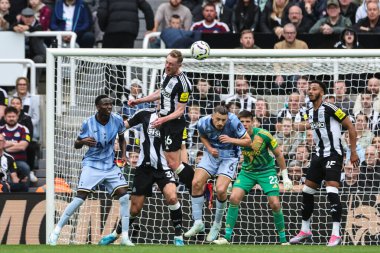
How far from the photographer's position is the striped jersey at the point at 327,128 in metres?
16.8

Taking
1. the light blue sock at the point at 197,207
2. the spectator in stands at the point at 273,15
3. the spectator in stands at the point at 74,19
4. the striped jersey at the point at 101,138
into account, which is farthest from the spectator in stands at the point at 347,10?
the striped jersey at the point at 101,138

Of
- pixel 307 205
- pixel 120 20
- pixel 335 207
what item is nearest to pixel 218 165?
pixel 307 205

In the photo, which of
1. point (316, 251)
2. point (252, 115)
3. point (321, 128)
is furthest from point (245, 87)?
point (316, 251)

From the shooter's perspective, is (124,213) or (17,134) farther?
(17,134)

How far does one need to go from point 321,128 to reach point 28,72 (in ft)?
23.8

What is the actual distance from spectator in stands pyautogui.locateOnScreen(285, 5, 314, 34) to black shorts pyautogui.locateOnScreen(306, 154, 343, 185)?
4.61 m

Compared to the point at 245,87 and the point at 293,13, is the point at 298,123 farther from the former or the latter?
the point at 293,13

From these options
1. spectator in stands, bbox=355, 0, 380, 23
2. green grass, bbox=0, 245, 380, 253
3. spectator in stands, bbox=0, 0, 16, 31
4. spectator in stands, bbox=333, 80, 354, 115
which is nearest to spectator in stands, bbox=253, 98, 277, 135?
spectator in stands, bbox=333, 80, 354, 115

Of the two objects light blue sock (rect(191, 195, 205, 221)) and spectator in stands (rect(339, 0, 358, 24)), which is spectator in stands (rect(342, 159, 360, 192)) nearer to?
light blue sock (rect(191, 195, 205, 221))

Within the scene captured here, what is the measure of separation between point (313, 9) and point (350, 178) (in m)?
4.42

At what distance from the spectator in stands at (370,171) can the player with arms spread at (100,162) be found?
3.84 meters

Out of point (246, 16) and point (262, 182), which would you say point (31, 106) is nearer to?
point (246, 16)

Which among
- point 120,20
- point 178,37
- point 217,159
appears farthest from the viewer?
point 120,20

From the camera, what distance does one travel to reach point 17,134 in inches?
793
